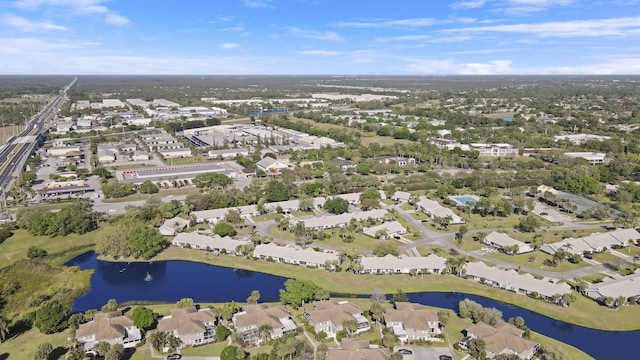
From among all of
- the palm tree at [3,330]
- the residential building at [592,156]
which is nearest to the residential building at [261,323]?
the palm tree at [3,330]

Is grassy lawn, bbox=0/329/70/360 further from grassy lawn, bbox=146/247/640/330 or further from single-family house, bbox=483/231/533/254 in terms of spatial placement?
single-family house, bbox=483/231/533/254

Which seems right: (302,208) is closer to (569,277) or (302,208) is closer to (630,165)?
(569,277)

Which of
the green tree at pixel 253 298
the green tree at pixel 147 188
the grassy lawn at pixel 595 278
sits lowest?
the grassy lawn at pixel 595 278

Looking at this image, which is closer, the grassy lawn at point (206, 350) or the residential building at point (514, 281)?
the grassy lawn at point (206, 350)

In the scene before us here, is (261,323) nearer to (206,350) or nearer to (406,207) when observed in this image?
(206,350)

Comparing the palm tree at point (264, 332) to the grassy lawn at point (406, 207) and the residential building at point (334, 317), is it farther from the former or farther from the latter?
the grassy lawn at point (406, 207)

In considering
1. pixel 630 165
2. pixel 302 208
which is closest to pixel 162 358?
pixel 302 208

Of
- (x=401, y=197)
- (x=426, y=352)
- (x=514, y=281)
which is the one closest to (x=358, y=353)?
(x=426, y=352)
